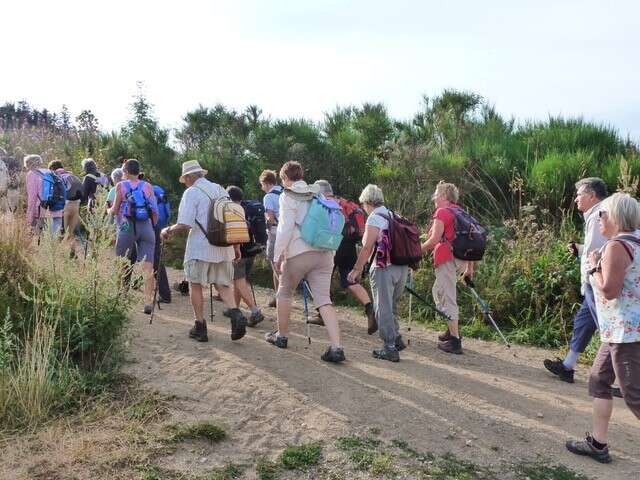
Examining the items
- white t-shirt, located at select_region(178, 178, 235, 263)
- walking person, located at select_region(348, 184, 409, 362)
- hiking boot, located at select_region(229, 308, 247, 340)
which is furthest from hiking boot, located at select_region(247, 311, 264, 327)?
walking person, located at select_region(348, 184, 409, 362)

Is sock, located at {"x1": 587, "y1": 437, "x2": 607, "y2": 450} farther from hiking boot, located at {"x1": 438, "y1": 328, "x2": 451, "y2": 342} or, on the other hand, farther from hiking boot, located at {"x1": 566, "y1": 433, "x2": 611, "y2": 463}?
hiking boot, located at {"x1": 438, "y1": 328, "x2": 451, "y2": 342}

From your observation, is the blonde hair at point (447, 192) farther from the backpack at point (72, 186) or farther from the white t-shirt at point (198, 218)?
the backpack at point (72, 186)

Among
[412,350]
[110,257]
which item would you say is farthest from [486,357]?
[110,257]

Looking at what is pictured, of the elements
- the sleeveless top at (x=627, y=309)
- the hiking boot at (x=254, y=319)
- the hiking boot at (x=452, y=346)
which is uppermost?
the sleeveless top at (x=627, y=309)

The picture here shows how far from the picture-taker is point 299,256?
19.5 ft

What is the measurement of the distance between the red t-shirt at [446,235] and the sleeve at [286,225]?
5.52ft

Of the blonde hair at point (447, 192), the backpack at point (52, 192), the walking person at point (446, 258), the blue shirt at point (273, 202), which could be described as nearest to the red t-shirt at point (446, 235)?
the walking person at point (446, 258)

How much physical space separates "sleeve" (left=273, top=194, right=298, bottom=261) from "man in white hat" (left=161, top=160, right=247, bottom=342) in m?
0.75

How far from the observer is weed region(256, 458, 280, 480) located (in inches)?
Answer: 155

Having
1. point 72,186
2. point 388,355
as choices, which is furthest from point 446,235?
point 72,186

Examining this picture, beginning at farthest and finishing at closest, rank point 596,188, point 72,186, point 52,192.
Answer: point 72,186 < point 52,192 < point 596,188

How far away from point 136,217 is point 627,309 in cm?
531

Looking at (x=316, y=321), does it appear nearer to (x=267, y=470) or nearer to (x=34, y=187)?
(x=267, y=470)

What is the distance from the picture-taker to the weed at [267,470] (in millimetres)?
3949
